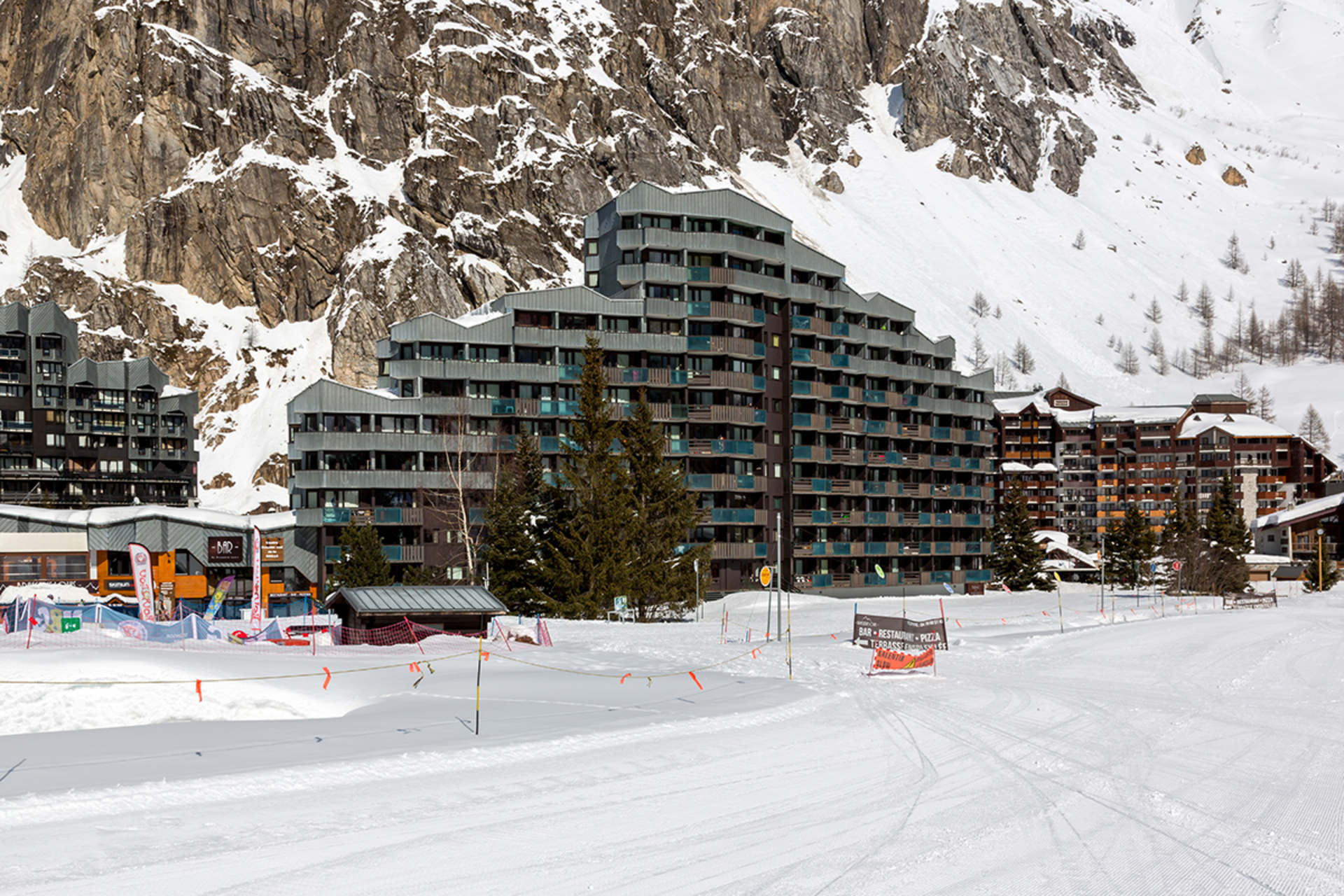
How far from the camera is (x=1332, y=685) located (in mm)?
35531

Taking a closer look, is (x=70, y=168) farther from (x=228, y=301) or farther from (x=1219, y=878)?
(x=1219, y=878)

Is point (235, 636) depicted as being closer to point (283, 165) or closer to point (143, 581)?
point (143, 581)

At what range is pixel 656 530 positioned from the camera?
5762 centimetres

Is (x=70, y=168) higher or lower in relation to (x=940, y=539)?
higher

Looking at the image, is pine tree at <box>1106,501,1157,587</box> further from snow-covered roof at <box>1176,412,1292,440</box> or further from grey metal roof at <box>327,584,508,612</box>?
grey metal roof at <box>327,584,508,612</box>

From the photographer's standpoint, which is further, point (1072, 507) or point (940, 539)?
point (1072, 507)

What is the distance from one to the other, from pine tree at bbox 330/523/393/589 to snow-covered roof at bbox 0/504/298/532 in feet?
74.3

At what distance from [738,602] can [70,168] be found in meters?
131

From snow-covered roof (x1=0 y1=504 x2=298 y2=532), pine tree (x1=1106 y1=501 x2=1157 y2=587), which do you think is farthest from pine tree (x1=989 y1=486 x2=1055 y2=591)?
snow-covered roof (x1=0 y1=504 x2=298 y2=532)

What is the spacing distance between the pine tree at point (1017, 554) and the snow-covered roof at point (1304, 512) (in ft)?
180

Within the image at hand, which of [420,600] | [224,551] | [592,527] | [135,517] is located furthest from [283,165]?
[420,600]

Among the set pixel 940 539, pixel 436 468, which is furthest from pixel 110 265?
pixel 940 539

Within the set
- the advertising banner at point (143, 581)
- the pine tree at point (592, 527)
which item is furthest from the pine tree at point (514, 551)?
the advertising banner at point (143, 581)

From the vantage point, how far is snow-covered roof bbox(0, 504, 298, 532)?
93.0 meters
